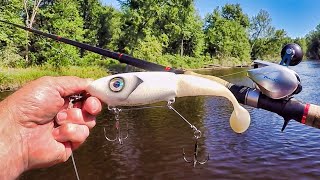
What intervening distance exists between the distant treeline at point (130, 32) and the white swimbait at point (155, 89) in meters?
17.7

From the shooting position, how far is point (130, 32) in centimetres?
5459

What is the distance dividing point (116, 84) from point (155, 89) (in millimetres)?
300

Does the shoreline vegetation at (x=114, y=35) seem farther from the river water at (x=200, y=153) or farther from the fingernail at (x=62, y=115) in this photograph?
the fingernail at (x=62, y=115)

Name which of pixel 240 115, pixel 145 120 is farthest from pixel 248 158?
pixel 240 115

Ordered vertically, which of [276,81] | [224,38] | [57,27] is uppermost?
[224,38]

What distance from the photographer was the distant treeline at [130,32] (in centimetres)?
4009

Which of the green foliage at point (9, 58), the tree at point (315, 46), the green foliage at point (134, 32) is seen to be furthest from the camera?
the tree at point (315, 46)

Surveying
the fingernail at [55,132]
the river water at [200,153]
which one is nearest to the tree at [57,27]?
the river water at [200,153]

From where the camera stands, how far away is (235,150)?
41.1 feet

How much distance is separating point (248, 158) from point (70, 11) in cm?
3936

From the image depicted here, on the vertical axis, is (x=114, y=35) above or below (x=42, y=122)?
above

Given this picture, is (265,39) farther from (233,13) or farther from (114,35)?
(114,35)

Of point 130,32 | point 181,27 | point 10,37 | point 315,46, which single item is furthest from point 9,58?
point 315,46

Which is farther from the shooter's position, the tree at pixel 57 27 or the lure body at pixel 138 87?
the tree at pixel 57 27
